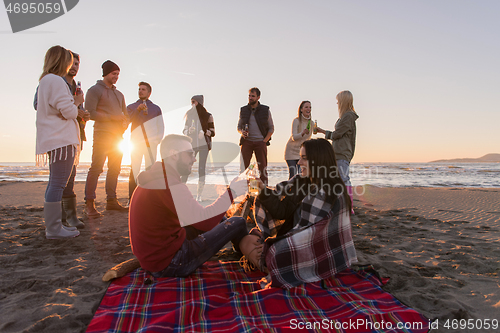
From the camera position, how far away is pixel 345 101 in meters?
4.79

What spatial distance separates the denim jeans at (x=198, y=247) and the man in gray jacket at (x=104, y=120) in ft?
9.65

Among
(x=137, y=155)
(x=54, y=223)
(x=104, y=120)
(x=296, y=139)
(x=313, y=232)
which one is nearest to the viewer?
(x=313, y=232)

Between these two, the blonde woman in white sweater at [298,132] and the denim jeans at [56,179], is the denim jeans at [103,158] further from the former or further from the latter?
the blonde woman in white sweater at [298,132]

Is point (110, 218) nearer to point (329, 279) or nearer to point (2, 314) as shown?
point (2, 314)

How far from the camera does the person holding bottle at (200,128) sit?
20.7ft

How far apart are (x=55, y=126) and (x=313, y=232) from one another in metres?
3.27

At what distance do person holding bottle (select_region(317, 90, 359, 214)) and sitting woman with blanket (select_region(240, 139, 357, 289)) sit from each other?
7.69 feet

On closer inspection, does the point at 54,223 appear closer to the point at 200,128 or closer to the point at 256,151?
the point at 200,128

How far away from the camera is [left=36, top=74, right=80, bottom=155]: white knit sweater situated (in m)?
3.19

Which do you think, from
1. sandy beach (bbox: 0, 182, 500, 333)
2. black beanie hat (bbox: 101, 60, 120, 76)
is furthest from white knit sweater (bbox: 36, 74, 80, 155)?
black beanie hat (bbox: 101, 60, 120, 76)

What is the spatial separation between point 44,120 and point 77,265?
1796 mm

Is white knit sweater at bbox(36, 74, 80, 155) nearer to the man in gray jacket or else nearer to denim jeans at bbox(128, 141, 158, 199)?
the man in gray jacket

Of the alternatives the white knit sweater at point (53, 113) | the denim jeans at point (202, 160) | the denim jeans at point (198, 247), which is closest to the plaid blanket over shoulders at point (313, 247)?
the denim jeans at point (198, 247)

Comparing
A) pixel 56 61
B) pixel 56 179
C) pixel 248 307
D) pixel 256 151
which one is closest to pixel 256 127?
pixel 256 151
